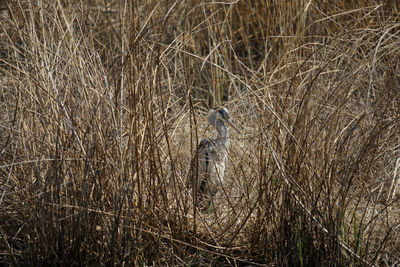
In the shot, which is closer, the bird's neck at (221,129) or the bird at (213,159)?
the bird at (213,159)

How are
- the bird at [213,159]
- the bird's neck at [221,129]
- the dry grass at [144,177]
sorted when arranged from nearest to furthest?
the dry grass at [144,177], the bird at [213,159], the bird's neck at [221,129]

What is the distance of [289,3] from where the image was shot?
475 centimetres

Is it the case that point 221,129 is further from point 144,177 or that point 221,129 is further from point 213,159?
point 144,177

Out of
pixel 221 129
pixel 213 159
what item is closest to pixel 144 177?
pixel 213 159

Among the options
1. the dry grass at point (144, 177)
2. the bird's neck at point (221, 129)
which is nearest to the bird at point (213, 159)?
the bird's neck at point (221, 129)

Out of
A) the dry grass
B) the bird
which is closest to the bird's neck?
the bird

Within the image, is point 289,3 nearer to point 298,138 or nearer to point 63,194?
point 298,138

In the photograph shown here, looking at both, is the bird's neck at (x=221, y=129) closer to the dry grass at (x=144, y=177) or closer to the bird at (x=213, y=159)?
the bird at (x=213, y=159)

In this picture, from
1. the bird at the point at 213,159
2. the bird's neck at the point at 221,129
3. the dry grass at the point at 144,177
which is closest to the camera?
the dry grass at the point at 144,177

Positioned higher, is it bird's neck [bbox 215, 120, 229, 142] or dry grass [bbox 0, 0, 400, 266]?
bird's neck [bbox 215, 120, 229, 142]

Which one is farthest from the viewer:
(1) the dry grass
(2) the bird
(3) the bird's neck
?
(3) the bird's neck

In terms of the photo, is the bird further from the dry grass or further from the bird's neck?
the dry grass

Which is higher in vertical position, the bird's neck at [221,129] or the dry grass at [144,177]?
the bird's neck at [221,129]

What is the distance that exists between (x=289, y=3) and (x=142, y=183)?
243 cm
